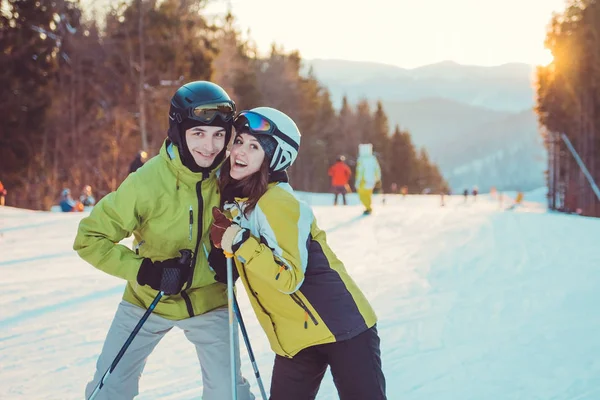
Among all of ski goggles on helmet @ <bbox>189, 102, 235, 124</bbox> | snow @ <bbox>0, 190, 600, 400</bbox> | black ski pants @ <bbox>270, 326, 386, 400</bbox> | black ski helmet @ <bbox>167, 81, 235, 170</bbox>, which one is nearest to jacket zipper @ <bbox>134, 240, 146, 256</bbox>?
black ski helmet @ <bbox>167, 81, 235, 170</bbox>

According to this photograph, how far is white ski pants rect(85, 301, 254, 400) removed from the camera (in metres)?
2.77

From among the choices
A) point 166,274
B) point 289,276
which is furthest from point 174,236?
point 289,276

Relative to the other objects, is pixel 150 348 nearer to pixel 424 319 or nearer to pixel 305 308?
pixel 305 308

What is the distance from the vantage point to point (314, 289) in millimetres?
2475

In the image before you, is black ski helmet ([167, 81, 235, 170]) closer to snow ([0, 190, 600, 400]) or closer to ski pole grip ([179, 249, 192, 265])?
ski pole grip ([179, 249, 192, 265])

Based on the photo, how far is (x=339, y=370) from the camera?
8.17 ft

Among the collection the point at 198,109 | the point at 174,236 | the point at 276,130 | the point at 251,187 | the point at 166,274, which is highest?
the point at 198,109

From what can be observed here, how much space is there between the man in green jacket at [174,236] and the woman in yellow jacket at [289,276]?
0.73 feet

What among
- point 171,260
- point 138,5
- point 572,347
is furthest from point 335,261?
point 138,5

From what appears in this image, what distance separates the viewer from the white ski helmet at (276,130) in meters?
→ 2.57

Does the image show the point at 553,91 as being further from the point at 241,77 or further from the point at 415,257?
the point at 415,257

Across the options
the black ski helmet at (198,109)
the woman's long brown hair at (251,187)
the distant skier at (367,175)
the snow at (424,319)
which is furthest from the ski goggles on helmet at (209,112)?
the distant skier at (367,175)

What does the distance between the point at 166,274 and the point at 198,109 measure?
803 mm

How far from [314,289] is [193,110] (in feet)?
3.43
